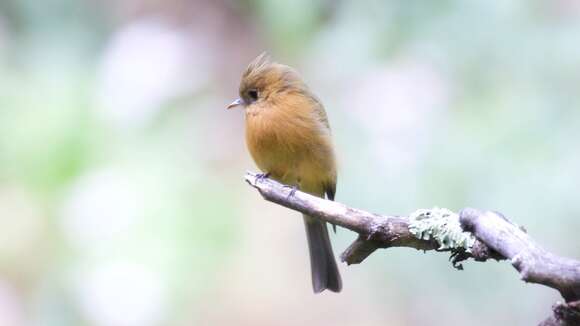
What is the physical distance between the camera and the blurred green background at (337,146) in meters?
3.70

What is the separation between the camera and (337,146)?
3.80 metres

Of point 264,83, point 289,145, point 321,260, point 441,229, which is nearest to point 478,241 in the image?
point 441,229

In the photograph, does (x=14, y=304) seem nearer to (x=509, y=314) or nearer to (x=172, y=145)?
(x=172, y=145)

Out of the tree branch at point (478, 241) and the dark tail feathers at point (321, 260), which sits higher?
the dark tail feathers at point (321, 260)

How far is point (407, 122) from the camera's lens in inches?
164

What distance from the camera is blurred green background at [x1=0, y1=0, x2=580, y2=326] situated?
12.1 ft

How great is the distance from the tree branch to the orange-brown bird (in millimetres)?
726

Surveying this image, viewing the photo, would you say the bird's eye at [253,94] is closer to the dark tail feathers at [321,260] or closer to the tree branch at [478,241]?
the dark tail feathers at [321,260]

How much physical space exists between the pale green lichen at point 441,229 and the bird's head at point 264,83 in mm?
1338

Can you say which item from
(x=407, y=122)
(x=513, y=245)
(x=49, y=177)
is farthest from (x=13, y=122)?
(x=513, y=245)

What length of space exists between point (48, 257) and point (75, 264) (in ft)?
0.76

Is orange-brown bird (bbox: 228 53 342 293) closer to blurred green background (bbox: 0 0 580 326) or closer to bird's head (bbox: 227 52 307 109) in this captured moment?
bird's head (bbox: 227 52 307 109)

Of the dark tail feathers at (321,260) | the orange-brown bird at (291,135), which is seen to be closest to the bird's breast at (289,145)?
the orange-brown bird at (291,135)

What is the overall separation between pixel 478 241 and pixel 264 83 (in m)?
1.53
